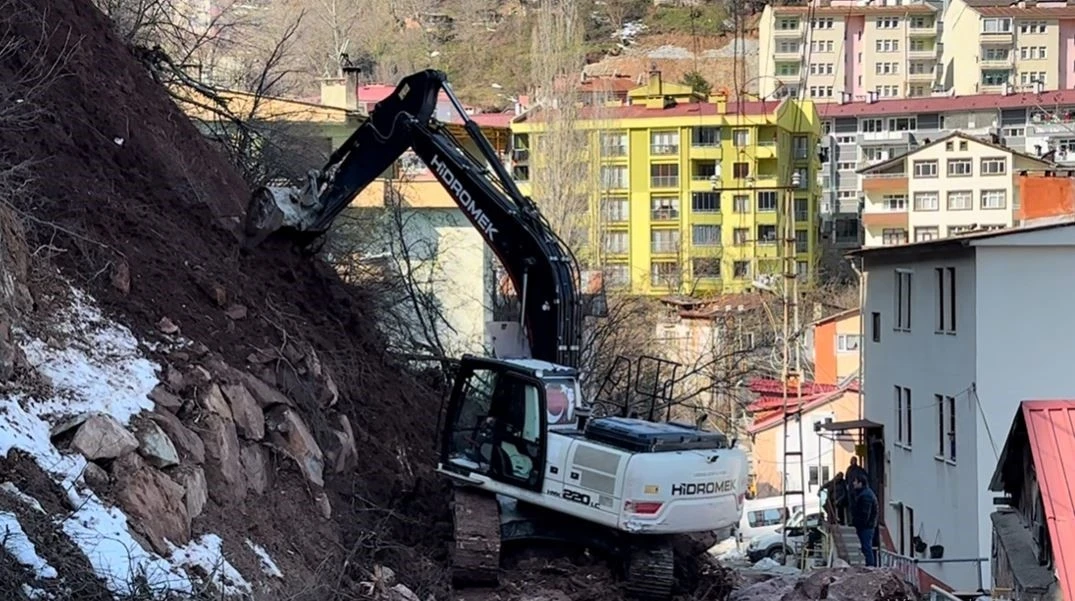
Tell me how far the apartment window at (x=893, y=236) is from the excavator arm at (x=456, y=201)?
191 feet

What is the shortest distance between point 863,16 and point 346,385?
96.6 m

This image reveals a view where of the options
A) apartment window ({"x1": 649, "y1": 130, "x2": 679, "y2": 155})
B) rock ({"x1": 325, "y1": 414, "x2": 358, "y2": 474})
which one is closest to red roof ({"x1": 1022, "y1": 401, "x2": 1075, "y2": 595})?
rock ({"x1": 325, "y1": 414, "x2": 358, "y2": 474})

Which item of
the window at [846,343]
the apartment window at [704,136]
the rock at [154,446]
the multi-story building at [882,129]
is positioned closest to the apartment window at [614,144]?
the apartment window at [704,136]

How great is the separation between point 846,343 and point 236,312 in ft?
144

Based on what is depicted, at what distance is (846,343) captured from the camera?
185ft

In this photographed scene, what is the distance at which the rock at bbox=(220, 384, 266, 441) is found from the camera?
13645 mm

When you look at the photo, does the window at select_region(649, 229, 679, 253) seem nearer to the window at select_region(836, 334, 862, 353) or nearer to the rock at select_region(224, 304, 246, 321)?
the window at select_region(836, 334, 862, 353)

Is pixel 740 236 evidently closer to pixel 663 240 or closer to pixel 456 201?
pixel 663 240

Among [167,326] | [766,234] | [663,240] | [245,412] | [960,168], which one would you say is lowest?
[245,412]

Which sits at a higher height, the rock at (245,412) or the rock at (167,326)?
the rock at (167,326)

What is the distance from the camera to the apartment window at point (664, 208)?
74312mm

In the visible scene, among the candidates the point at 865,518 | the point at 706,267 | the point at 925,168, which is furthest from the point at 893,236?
the point at 865,518

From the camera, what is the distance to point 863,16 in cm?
10750

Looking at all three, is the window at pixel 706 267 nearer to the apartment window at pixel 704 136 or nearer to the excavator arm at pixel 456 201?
the apartment window at pixel 704 136
